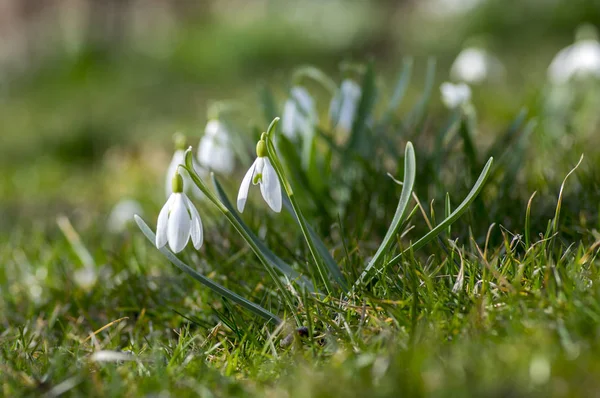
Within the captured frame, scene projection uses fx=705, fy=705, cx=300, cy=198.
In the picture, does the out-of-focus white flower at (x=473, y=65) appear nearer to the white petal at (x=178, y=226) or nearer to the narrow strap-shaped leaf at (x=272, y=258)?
the narrow strap-shaped leaf at (x=272, y=258)

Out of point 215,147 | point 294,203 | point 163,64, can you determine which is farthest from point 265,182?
point 163,64

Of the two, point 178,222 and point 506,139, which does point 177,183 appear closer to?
point 178,222

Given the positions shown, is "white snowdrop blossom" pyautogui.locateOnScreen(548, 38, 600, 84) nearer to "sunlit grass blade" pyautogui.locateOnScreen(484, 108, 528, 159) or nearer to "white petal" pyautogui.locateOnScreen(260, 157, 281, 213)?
"sunlit grass blade" pyautogui.locateOnScreen(484, 108, 528, 159)

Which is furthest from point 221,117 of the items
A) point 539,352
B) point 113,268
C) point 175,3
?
point 175,3

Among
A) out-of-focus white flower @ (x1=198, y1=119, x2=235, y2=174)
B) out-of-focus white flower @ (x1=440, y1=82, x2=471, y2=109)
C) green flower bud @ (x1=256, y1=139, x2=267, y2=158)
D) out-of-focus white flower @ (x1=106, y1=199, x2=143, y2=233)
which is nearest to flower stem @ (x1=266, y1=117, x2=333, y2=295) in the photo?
green flower bud @ (x1=256, y1=139, x2=267, y2=158)

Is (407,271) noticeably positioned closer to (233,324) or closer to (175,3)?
(233,324)

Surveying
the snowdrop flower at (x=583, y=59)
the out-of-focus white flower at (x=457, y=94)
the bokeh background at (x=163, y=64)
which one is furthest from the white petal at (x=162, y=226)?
the snowdrop flower at (x=583, y=59)
